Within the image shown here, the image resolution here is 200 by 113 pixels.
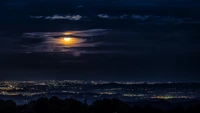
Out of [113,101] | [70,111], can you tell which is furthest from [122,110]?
[70,111]

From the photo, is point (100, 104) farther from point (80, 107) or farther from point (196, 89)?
point (196, 89)

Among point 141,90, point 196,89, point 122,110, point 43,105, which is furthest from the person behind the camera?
point 141,90

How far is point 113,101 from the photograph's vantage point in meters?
36.6

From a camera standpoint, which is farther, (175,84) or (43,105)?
(175,84)

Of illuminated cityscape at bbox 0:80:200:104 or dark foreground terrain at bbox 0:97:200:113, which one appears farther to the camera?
illuminated cityscape at bbox 0:80:200:104

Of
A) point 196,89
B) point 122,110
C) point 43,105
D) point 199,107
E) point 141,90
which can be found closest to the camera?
point 199,107

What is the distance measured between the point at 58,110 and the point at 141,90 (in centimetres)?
5434

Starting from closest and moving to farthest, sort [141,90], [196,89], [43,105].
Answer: [43,105] → [196,89] → [141,90]

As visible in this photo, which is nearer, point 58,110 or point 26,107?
point 58,110

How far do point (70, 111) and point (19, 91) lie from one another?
55.5 metres

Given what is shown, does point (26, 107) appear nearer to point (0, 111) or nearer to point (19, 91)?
point (0, 111)

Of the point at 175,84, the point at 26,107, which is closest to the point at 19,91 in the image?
the point at 175,84

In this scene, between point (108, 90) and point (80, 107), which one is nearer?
point (80, 107)

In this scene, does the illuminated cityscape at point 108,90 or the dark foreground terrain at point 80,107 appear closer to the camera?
the dark foreground terrain at point 80,107
